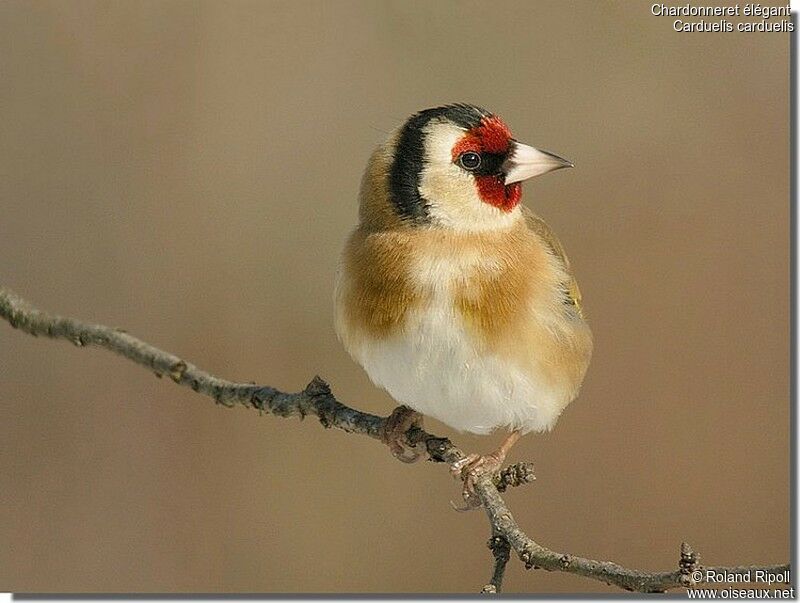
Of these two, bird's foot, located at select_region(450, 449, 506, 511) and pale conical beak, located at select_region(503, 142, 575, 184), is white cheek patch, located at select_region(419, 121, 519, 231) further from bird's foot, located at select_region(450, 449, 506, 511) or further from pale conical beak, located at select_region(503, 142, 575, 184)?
bird's foot, located at select_region(450, 449, 506, 511)

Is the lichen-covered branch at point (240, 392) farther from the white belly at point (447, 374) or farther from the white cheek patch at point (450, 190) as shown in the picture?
the white cheek patch at point (450, 190)

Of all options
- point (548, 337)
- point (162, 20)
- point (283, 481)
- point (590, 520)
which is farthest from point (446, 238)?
point (162, 20)

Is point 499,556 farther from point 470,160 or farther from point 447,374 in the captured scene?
point 470,160

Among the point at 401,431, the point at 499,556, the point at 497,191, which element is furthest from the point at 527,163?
the point at 499,556

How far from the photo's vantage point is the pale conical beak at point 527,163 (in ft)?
8.68

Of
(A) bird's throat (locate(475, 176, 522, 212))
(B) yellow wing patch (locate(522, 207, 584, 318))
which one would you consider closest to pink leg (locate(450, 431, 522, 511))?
(B) yellow wing patch (locate(522, 207, 584, 318))

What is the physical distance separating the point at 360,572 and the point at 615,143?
2.00 meters

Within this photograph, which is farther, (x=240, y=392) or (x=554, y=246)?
(x=554, y=246)

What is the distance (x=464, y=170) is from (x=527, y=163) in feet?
0.50

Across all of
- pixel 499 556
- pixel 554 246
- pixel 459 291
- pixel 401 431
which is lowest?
pixel 499 556

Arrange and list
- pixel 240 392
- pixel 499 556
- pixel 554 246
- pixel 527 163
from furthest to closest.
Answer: pixel 554 246 → pixel 527 163 → pixel 240 392 → pixel 499 556

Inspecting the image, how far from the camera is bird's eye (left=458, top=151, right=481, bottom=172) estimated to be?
2717mm

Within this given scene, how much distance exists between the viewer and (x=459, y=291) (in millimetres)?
2605

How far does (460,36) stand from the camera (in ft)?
15.3
